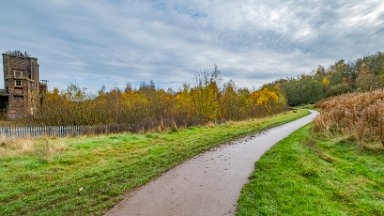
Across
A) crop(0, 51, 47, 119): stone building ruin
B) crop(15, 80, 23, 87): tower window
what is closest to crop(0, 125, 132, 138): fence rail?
crop(0, 51, 47, 119): stone building ruin

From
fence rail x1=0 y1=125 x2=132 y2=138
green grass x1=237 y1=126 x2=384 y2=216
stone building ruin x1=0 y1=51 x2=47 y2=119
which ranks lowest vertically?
green grass x1=237 y1=126 x2=384 y2=216

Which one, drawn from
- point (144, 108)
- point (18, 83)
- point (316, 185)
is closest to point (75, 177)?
point (316, 185)

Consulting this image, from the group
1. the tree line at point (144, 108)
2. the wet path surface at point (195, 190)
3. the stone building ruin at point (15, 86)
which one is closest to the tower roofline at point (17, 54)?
the stone building ruin at point (15, 86)

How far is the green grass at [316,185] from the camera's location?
435cm

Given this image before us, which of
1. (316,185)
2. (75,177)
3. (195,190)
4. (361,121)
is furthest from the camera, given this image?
(361,121)

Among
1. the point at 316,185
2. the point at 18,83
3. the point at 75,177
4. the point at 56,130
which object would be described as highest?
the point at 18,83

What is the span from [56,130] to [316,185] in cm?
1768

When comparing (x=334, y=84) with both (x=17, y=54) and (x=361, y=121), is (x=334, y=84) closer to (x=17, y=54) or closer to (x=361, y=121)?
(x=361, y=121)

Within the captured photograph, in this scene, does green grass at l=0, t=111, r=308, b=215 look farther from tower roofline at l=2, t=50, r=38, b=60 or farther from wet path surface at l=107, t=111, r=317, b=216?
tower roofline at l=2, t=50, r=38, b=60

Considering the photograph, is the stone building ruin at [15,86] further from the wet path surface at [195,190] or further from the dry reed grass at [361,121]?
the dry reed grass at [361,121]

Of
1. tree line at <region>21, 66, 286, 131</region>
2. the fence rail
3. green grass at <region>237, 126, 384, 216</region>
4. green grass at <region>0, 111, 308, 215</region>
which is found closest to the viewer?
green grass at <region>237, 126, 384, 216</region>

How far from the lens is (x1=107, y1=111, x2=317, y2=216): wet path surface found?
4385 millimetres

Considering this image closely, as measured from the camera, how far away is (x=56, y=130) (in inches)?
673

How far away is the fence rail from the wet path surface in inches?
501
